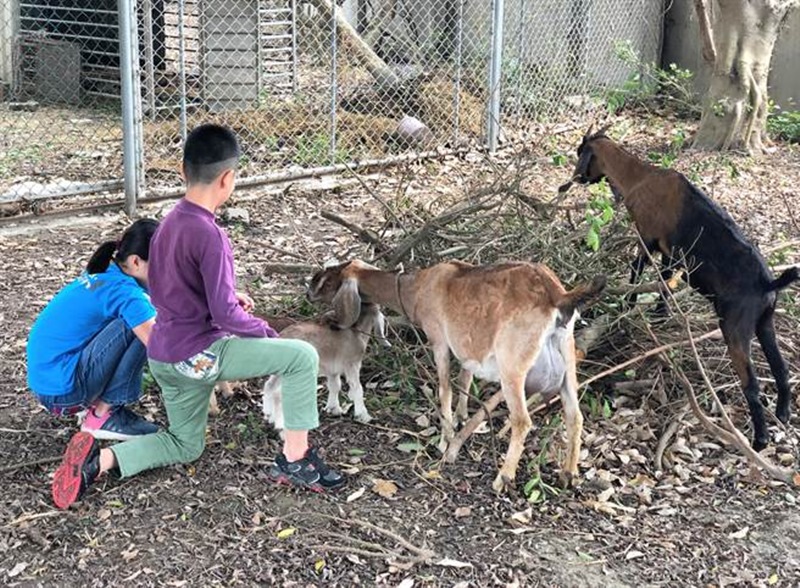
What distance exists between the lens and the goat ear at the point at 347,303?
486 cm

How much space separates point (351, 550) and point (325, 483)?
50 centimetres

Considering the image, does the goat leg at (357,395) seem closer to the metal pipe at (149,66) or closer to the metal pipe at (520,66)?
the metal pipe at (149,66)

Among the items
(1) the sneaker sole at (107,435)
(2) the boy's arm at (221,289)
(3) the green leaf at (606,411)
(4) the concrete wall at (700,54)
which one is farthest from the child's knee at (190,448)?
(4) the concrete wall at (700,54)

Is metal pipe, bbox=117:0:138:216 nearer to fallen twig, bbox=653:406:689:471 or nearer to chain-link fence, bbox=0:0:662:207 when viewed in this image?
chain-link fence, bbox=0:0:662:207

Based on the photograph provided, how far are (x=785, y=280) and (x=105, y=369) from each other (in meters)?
2.99

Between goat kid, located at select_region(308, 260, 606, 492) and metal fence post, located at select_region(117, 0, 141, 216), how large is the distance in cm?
387

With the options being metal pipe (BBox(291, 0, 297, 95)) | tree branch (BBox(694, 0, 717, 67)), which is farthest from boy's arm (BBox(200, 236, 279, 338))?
tree branch (BBox(694, 0, 717, 67))

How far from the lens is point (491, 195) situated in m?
5.75

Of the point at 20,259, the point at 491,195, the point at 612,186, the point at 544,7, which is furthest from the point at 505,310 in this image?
the point at 544,7

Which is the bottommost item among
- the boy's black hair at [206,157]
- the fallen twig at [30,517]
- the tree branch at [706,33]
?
the fallen twig at [30,517]

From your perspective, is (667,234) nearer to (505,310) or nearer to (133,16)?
(505,310)

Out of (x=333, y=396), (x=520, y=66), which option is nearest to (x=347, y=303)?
(x=333, y=396)

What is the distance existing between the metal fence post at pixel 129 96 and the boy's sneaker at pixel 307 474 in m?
4.34

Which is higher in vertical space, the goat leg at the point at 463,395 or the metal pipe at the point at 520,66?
the metal pipe at the point at 520,66
